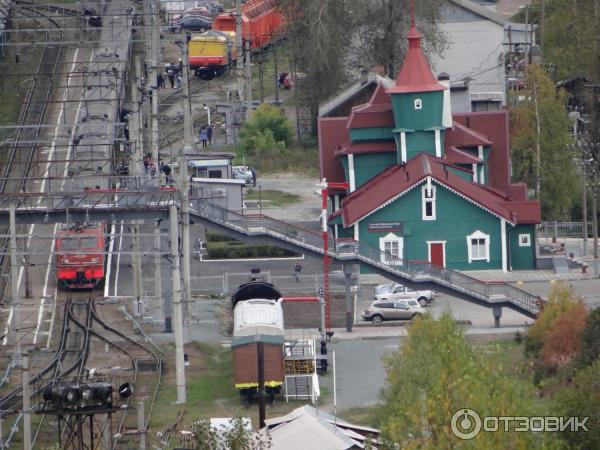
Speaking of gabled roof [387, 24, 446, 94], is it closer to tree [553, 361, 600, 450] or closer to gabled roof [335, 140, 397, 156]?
gabled roof [335, 140, 397, 156]

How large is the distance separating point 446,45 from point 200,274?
80.6 ft

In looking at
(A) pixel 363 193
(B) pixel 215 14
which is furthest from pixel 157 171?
(B) pixel 215 14

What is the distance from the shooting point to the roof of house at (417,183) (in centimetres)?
6556

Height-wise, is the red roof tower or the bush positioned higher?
the red roof tower

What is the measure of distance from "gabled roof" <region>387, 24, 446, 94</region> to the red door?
502 cm

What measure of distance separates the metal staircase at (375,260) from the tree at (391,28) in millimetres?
24050

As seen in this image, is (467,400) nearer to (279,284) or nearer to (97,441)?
(97,441)

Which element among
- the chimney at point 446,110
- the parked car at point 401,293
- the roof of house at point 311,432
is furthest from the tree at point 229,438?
the chimney at point 446,110

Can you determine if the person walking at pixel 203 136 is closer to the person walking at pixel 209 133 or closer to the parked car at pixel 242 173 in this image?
the person walking at pixel 209 133

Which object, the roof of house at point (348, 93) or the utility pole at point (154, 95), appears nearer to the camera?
the utility pole at point (154, 95)

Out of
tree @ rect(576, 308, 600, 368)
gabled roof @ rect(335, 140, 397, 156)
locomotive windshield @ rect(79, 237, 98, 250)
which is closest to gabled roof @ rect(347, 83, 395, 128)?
gabled roof @ rect(335, 140, 397, 156)

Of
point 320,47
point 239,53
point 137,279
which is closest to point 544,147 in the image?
point 320,47

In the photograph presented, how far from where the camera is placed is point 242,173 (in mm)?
76250

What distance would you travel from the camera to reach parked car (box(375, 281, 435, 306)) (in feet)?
197
